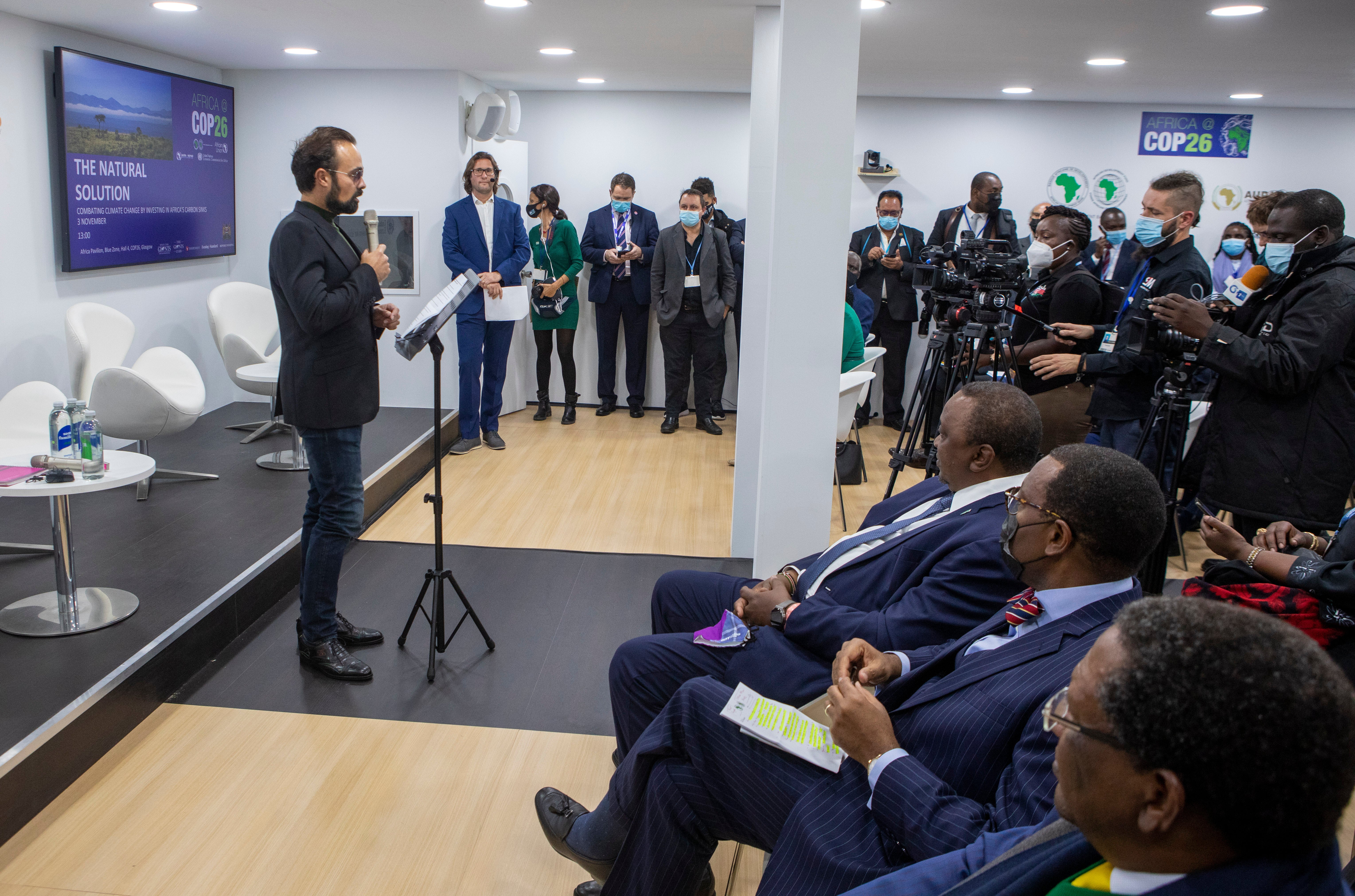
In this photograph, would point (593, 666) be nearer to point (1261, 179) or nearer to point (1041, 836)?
point (1041, 836)

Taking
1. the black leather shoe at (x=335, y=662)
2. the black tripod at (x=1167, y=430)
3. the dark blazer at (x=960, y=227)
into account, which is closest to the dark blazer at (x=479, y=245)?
the dark blazer at (x=960, y=227)

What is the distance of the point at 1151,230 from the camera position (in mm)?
3432

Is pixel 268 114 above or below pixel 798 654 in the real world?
above

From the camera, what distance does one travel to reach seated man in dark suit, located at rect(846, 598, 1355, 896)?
77 cm

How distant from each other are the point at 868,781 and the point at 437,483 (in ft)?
6.49

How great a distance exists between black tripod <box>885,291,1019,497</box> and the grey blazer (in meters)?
2.31

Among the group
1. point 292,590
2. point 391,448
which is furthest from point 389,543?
point 391,448

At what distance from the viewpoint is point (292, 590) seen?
145 inches

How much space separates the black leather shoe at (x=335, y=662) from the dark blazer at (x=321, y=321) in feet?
2.39

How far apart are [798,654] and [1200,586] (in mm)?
1043

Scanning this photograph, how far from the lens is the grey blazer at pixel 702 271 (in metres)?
6.44

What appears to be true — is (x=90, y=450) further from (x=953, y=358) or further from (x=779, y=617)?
(x=953, y=358)

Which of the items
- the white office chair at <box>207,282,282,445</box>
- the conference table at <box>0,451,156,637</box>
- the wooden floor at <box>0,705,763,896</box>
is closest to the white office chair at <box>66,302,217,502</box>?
the white office chair at <box>207,282,282,445</box>

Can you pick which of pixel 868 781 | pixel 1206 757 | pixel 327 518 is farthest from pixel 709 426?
pixel 1206 757
